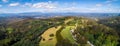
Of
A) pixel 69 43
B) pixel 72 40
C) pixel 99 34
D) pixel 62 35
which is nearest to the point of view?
pixel 69 43

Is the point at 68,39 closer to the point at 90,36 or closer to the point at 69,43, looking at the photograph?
the point at 69,43

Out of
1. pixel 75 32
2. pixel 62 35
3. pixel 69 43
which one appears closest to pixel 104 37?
pixel 75 32

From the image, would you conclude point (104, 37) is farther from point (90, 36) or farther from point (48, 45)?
point (48, 45)

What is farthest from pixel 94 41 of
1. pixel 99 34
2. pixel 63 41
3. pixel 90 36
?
pixel 63 41

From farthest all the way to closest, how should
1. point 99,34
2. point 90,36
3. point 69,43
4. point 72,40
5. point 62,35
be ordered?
1. point 99,34
2. point 90,36
3. point 62,35
4. point 72,40
5. point 69,43

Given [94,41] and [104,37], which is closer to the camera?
[94,41]

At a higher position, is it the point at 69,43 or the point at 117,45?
the point at 69,43

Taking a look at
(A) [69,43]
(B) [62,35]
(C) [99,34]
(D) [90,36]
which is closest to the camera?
(A) [69,43]

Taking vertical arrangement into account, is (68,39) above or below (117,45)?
above
